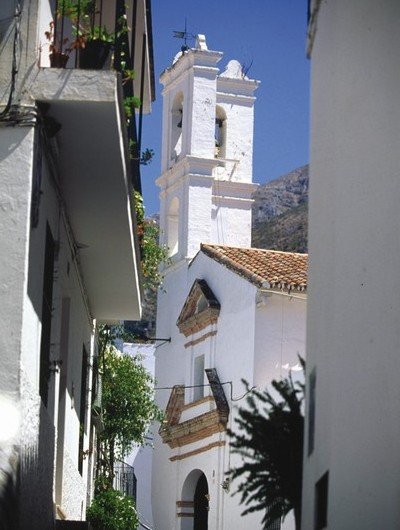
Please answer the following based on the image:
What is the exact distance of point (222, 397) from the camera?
32.7m

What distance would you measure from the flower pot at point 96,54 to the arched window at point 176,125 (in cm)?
2784

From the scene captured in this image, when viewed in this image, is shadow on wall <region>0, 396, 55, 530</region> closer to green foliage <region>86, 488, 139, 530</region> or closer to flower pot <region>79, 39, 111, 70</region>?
flower pot <region>79, 39, 111, 70</region>

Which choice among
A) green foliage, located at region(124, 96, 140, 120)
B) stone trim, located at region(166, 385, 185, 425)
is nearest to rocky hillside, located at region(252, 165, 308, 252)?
stone trim, located at region(166, 385, 185, 425)

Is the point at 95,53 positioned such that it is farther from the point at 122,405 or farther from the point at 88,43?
the point at 122,405

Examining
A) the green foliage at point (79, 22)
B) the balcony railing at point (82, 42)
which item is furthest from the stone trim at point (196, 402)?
the green foliage at point (79, 22)

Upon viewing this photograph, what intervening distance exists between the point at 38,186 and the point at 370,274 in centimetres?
275

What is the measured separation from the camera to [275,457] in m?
9.66

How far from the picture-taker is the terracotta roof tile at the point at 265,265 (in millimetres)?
31047

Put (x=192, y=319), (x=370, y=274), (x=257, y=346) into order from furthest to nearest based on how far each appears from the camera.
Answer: (x=192, y=319) < (x=257, y=346) < (x=370, y=274)

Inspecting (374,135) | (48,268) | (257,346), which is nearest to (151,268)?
(257,346)

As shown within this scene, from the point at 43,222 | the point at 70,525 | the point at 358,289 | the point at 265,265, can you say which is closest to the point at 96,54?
the point at 43,222

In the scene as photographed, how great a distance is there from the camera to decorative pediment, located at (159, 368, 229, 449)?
107 ft

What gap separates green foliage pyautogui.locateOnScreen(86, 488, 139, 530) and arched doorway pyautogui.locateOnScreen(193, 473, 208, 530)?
17.2 meters

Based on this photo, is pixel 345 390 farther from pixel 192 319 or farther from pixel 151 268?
pixel 192 319
